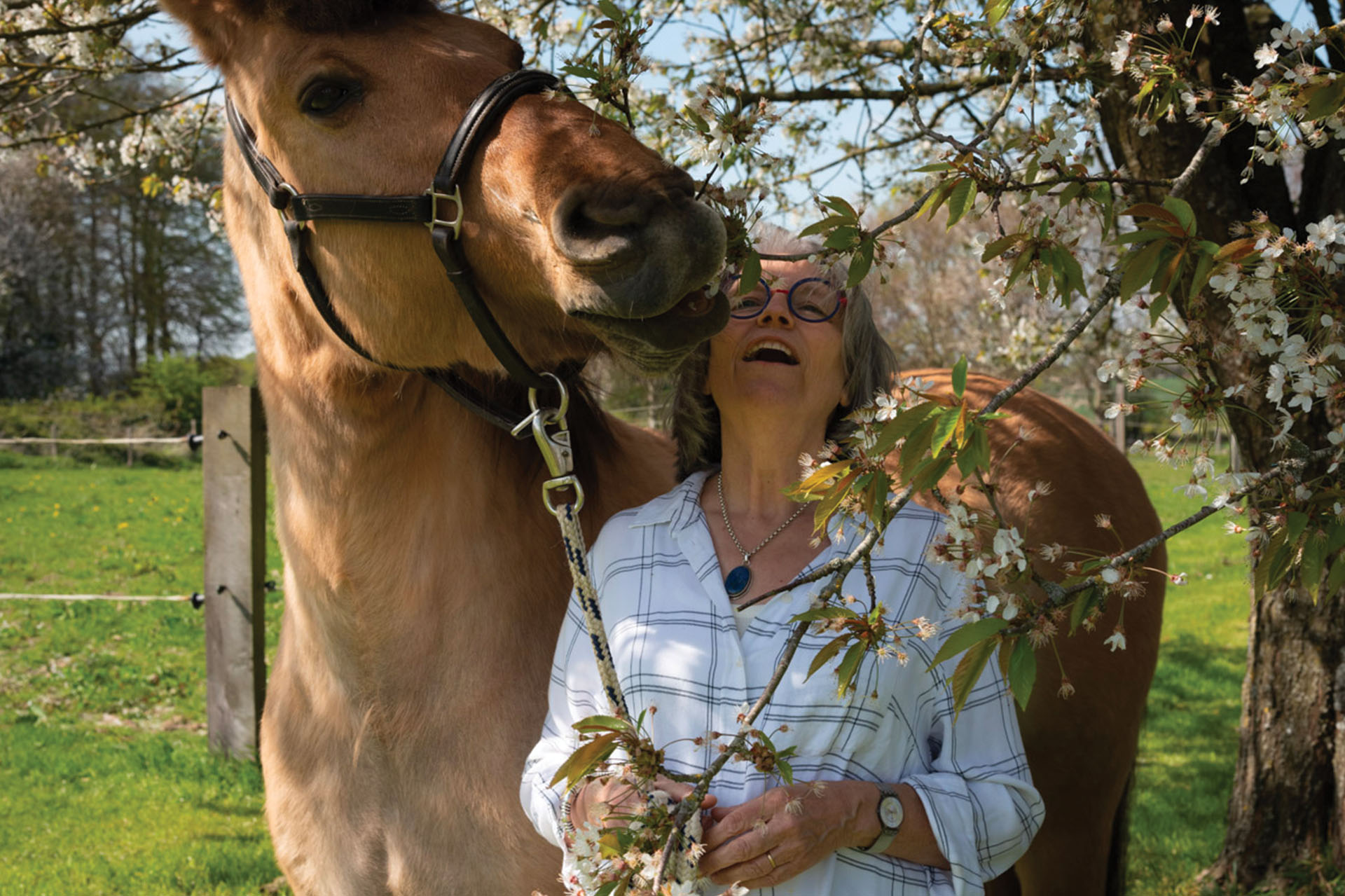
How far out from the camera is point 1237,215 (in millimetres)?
3082

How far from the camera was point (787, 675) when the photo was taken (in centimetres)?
184

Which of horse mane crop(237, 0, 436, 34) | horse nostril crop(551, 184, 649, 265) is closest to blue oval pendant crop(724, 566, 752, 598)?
horse nostril crop(551, 184, 649, 265)

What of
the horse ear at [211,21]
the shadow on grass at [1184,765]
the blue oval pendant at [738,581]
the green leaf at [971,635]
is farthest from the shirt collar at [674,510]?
the shadow on grass at [1184,765]

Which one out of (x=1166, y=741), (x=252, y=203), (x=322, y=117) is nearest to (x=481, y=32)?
(x=322, y=117)

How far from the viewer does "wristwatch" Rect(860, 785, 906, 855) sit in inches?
68.6

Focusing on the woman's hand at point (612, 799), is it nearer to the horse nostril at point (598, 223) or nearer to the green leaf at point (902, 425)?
the green leaf at point (902, 425)

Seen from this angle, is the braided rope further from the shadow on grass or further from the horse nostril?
the shadow on grass

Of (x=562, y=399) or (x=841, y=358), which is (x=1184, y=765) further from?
(x=562, y=399)

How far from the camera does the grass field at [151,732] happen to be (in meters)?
4.43

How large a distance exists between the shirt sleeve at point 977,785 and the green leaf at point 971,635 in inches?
20.8

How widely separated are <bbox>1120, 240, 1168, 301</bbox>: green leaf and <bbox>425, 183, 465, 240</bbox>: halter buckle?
110 centimetres

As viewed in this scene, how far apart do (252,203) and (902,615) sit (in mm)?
1609

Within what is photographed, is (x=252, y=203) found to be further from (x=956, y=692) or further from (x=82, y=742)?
(x=82, y=742)

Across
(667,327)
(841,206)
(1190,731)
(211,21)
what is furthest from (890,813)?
(1190,731)
